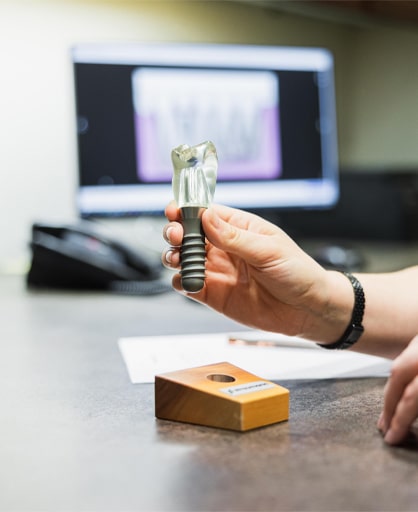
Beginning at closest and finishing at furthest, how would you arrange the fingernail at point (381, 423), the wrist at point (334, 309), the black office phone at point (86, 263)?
the fingernail at point (381, 423)
the wrist at point (334, 309)
the black office phone at point (86, 263)

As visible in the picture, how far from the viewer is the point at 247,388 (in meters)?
0.63

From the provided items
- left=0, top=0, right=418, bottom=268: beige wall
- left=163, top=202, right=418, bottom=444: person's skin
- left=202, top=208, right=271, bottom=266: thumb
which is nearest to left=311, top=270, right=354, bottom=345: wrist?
left=163, top=202, right=418, bottom=444: person's skin

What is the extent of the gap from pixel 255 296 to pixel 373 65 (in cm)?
172

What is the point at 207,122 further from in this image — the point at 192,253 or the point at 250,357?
the point at 192,253

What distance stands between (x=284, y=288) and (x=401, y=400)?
0.74 ft

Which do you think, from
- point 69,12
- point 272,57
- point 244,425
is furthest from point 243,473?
point 69,12

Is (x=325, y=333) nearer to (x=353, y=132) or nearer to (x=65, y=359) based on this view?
(x=65, y=359)

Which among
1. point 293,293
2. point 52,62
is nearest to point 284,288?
point 293,293

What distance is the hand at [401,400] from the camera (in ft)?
1.85

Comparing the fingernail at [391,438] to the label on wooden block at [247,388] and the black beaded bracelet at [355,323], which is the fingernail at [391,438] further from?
the black beaded bracelet at [355,323]

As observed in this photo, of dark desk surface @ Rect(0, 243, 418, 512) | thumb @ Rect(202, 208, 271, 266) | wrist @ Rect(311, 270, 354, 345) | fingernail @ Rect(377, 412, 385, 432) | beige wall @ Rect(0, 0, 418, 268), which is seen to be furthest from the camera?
beige wall @ Rect(0, 0, 418, 268)

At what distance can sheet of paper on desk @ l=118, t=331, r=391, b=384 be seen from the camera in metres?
0.82

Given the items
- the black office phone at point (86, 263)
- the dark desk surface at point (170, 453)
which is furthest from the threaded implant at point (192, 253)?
the black office phone at point (86, 263)

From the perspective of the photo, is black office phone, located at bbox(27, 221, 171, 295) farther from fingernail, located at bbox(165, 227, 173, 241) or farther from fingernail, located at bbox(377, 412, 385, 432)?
fingernail, located at bbox(377, 412, 385, 432)
